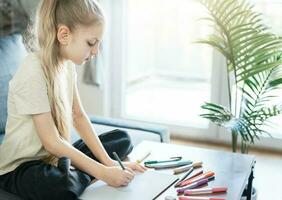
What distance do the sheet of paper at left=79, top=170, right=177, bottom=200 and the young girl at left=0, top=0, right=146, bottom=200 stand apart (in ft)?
0.07

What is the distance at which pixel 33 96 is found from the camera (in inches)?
53.6

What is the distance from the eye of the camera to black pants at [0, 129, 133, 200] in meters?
1.22

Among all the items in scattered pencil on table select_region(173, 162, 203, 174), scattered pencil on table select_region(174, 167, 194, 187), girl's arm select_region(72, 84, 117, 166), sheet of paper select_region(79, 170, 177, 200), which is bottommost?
sheet of paper select_region(79, 170, 177, 200)

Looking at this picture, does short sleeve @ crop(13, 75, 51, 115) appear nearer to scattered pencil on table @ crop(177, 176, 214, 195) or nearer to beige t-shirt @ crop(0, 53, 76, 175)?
beige t-shirt @ crop(0, 53, 76, 175)

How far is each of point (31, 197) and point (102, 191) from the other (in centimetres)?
21

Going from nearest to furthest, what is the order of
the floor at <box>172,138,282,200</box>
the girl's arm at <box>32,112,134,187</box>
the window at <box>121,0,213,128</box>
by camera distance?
1. the girl's arm at <box>32,112,134,187</box>
2. the floor at <box>172,138,282,200</box>
3. the window at <box>121,0,213,128</box>

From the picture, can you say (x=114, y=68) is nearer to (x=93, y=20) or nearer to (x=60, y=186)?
(x=93, y=20)

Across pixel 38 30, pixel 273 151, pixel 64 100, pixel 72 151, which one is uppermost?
pixel 38 30

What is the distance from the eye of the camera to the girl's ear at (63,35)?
1.37m

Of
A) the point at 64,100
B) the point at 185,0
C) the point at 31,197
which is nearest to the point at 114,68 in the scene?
the point at 185,0

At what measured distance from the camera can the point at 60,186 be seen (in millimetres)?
1222

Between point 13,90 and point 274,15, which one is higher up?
point 274,15

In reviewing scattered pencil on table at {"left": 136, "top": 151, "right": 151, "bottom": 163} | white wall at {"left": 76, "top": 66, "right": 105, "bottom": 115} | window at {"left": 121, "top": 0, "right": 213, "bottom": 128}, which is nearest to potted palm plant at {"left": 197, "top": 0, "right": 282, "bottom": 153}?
scattered pencil on table at {"left": 136, "top": 151, "right": 151, "bottom": 163}

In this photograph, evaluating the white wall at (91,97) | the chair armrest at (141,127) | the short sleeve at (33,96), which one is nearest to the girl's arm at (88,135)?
the short sleeve at (33,96)
